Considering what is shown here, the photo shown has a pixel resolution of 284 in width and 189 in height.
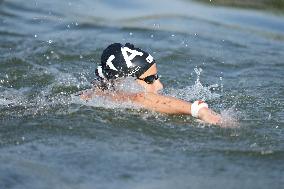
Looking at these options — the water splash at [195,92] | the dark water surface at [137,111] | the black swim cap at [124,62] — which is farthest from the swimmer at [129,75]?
the water splash at [195,92]

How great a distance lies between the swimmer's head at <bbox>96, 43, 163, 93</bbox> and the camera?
27.2 ft

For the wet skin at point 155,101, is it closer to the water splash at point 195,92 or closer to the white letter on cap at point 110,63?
the white letter on cap at point 110,63

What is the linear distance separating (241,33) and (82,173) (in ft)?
28.8

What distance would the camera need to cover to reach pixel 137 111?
26.8ft

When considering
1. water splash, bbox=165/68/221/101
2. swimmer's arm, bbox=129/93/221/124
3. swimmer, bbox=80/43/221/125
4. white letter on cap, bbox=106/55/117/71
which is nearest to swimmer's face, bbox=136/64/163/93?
swimmer, bbox=80/43/221/125

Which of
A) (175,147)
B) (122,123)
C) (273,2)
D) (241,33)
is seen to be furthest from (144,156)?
(273,2)

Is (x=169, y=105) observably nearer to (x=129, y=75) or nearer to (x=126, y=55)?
(x=129, y=75)

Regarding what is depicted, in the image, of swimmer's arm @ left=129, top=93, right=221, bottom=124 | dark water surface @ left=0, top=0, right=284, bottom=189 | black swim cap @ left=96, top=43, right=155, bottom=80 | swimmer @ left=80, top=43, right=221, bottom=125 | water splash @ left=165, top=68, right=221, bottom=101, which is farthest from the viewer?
water splash @ left=165, top=68, right=221, bottom=101

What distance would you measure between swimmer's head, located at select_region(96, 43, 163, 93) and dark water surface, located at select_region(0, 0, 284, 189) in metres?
0.39

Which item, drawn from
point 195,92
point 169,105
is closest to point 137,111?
point 169,105

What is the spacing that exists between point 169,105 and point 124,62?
77 centimetres

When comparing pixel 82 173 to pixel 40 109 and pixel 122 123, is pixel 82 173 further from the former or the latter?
pixel 40 109

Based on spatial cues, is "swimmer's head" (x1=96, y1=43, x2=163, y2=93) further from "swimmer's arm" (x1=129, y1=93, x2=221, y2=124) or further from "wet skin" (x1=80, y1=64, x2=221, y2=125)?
"swimmer's arm" (x1=129, y1=93, x2=221, y2=124)

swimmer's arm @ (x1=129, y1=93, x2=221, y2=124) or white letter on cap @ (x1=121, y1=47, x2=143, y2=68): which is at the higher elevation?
white letter on cap @ (x1=121, y1=47, x2=143, y2=68)
